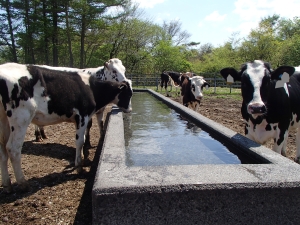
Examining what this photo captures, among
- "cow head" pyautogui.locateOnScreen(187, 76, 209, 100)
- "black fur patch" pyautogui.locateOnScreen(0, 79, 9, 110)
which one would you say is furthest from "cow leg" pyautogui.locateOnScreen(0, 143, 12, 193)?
"cow head" pyautogui.locateOnScreen(187, 76, 209, 100)

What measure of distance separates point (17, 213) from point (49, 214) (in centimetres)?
36

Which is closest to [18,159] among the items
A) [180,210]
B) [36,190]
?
[36,190]

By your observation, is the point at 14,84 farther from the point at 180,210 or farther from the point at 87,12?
the point at 87,12

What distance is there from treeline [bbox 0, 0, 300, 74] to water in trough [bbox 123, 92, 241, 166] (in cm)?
1932

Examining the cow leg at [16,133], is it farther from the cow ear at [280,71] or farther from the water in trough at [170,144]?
the cow ear at [280,71]

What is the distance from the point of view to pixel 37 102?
3.74m

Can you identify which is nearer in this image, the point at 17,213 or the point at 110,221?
the point at 110,221

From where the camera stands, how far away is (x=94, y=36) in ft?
86.6

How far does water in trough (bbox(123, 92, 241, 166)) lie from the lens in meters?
3.42

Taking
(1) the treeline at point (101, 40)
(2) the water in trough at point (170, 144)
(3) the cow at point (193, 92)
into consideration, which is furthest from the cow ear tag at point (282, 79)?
(1) the treeline at point (101, 40)

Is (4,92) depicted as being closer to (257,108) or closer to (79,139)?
(79,139)

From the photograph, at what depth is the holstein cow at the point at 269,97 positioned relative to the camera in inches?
148

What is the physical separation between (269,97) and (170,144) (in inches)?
61.1

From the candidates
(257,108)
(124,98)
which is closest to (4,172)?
(124,98)
